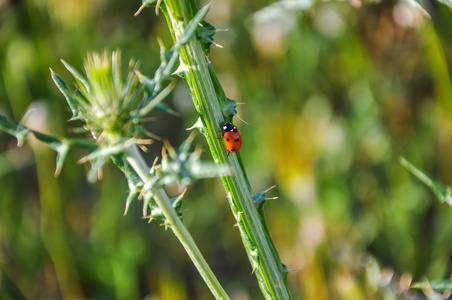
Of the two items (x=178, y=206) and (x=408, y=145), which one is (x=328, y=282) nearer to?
(x=408, y=145)

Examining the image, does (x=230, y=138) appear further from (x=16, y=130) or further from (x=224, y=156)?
(x=16, y=130)

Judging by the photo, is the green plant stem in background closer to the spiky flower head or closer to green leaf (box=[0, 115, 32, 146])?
the spiky flower head

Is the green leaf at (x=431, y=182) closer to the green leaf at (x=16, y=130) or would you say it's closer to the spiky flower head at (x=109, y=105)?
the spiky flower head at (x=109, y=105)

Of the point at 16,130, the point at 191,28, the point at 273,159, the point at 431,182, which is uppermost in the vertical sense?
the point at 191,28

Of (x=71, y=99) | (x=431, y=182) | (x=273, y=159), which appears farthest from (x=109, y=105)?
(x=273, y=159)

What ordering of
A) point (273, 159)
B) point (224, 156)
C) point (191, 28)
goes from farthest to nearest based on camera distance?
point (273, 159) < point (224, 156) < point (191, 28)

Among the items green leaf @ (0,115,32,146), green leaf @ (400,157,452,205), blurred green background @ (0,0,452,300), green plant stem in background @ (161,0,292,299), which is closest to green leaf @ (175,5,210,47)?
green plant stem in background @ (161,0,292,299)
